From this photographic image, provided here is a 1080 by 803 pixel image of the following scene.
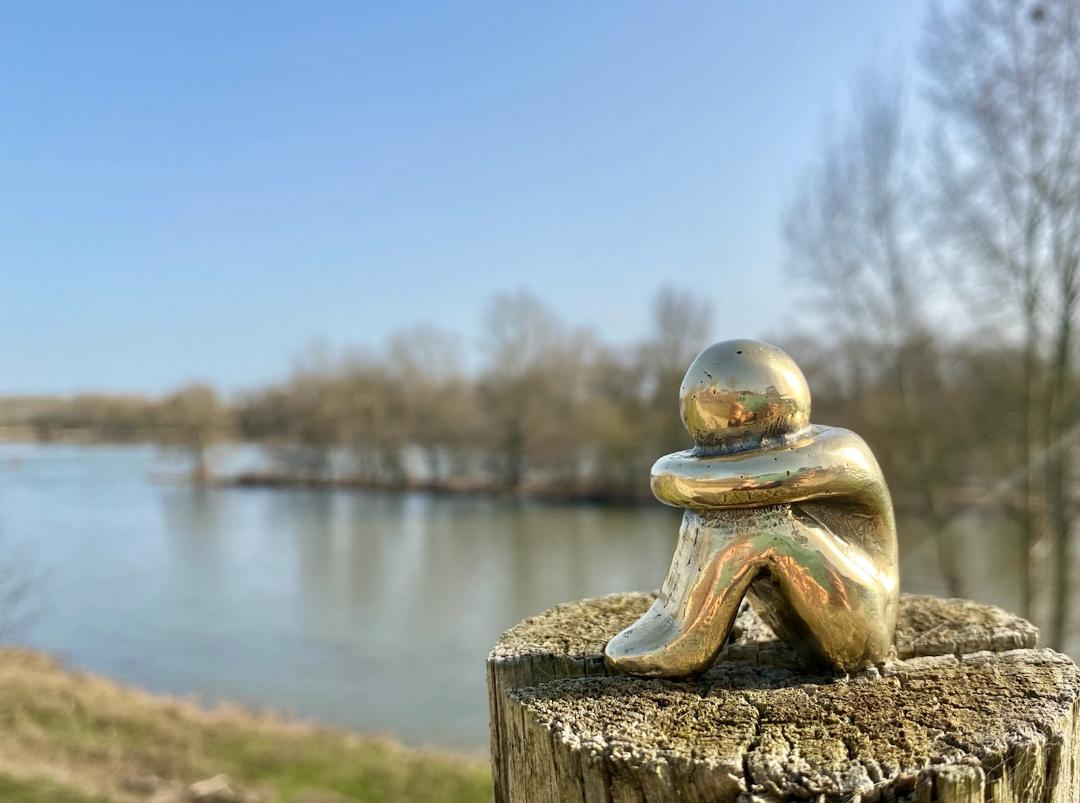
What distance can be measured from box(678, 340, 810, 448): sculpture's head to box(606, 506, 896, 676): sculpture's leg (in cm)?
19

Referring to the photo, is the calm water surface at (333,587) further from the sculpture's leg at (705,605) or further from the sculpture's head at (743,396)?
the sculpture's head at (743,396)

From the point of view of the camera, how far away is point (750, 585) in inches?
67.2

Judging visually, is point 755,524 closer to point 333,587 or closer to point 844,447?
point 844,447

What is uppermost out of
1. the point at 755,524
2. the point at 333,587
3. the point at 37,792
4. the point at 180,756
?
the point at 755,524

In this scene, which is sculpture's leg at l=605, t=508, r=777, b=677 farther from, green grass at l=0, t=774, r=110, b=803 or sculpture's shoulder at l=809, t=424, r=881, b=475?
green grass at l=0, t=774, r=110, b=803

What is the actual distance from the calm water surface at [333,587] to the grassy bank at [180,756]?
0.76 meters

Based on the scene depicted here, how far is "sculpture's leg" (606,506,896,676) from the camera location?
165 cm

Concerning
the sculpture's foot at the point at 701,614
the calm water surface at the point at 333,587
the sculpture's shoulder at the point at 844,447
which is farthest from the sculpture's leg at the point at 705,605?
the calm water surface at the point at 333,587

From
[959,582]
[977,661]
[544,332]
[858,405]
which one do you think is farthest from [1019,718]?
[544,332]

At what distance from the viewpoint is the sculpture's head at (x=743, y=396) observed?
1.64 metres

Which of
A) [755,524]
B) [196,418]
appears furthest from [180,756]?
[196,418]

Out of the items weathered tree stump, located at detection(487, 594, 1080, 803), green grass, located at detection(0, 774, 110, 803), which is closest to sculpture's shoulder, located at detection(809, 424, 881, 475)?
weathered tree stump, located at detection(487, 594, 1080, 803)

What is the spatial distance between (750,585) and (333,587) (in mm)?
12551

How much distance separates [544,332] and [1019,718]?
27104 mm
